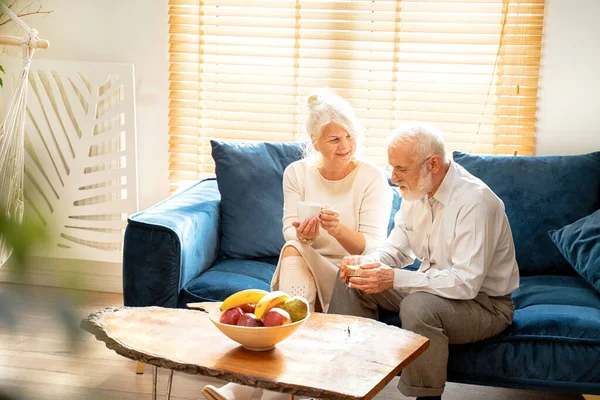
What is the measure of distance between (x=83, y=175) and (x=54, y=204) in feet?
11.6

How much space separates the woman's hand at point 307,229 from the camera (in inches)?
103

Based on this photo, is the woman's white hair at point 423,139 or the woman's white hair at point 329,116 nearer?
the woman's white hair at point 423,139

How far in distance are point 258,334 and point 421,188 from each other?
0.92 meters

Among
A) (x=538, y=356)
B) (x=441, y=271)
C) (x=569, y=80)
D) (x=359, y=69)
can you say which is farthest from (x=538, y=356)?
(x=359, y=69)

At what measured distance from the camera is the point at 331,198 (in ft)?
9.61

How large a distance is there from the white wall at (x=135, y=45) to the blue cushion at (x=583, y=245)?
2.11 m

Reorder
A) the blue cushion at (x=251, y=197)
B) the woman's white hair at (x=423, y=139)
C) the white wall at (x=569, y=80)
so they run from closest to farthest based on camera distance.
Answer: the woman's white hair at (x=423, y=139) < the blue cushion at (x=251, y=197) < the white wall at (x=569, y=80)

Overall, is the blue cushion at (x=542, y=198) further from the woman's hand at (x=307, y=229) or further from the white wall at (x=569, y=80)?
the woman's hand at (x=307, y=229)

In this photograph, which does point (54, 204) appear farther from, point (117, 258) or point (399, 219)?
point (117, 258)

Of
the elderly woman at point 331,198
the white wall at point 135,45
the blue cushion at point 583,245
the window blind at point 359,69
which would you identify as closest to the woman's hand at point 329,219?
the elderly woman at point 331,198

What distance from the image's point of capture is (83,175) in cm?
374

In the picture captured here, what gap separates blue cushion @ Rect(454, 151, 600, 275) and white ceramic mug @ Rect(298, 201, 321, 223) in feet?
2.89

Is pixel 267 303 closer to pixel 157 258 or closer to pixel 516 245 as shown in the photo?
pixel 157 258

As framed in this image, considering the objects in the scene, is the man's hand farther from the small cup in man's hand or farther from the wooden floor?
the wooden floor
